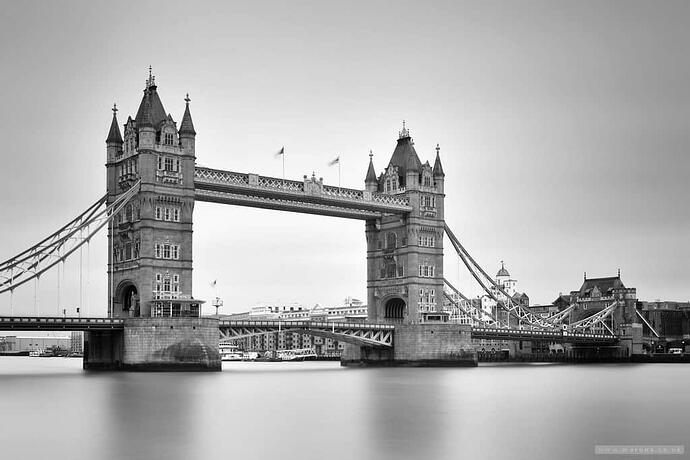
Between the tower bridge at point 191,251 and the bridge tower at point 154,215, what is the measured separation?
0.09 metres

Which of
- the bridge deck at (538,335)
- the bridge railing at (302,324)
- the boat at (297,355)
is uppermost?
the bridge railing at (302,324)

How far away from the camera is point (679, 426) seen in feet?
143

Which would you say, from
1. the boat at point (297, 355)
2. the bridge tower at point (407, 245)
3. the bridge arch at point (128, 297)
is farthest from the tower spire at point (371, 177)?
the boat at point (297, 355)

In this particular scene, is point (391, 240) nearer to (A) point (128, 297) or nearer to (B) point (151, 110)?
(A) point (128, 297)

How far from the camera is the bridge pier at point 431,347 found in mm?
102312

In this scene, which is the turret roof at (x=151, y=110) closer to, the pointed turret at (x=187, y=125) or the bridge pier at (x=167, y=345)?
the pointed turret at (x=187, y=125)

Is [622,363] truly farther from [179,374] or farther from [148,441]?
[148,441]

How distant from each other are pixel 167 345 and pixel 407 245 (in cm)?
3476

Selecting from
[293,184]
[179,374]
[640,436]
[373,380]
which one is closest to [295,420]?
[640,436]

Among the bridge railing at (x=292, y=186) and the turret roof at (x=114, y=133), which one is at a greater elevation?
the turret roof at (x=114, y=133)

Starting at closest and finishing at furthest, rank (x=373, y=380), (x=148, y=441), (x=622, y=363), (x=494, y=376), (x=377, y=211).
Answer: (x=148, y=441)
(x=373, y=380)
(x=494, y=376)
(x=377, y=211)
(x=622, y=363)

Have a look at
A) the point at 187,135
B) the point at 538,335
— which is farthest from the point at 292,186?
the point at 538,335

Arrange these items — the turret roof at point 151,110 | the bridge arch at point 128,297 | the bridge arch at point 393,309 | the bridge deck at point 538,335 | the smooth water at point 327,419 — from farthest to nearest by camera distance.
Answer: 1. the bridge arch at point 393,309
2. the bridge deck at point 538,335
3. the bridge arch at point 128,297
4. the turret roof at point 151,110
5. the smooth water at point 327,419

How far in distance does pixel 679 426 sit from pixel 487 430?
8979 millimetres
